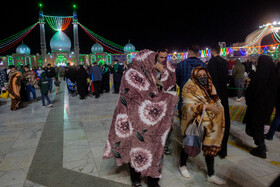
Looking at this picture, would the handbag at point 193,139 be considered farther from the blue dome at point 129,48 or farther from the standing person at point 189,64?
the blue dome at point 129,48

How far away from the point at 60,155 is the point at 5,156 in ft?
3.13

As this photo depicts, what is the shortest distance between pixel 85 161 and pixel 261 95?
299 centimetres

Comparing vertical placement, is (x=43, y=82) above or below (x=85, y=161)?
above

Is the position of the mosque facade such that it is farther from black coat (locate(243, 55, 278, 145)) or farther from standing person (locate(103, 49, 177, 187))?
standing person (locate(103, 49, 177, 187))

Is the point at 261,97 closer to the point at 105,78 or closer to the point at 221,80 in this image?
the point at 221,80

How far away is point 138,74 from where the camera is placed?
229cm

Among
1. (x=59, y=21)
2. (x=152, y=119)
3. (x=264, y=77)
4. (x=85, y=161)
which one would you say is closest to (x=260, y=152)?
(x=264, y=77)

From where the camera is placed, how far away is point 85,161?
10.7 feet

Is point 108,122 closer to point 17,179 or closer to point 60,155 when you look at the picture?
point 60,155

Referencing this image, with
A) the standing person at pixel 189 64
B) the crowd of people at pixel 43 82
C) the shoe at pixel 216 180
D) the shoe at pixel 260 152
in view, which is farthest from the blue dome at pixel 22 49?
the shoe at pixel 216 180

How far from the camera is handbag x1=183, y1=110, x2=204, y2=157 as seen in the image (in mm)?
2357

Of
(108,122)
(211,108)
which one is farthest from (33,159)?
(211,108)

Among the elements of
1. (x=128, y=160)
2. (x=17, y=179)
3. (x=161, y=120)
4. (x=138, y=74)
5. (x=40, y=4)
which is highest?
(x=40, y=4)

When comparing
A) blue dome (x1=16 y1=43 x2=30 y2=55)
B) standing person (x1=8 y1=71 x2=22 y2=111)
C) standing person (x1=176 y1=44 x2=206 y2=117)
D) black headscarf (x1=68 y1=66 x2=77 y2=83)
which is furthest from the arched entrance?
standing person (x1=176 y1=44 x2=206 y2=117)
